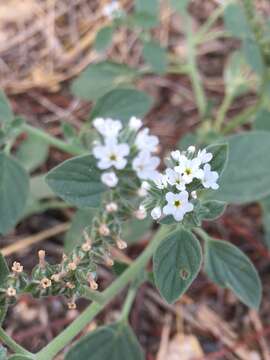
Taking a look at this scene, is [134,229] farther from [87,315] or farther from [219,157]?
[219,157]

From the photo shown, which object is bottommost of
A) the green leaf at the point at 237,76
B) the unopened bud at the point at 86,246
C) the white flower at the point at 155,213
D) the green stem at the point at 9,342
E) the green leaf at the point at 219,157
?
the green stem at the point at 9,342

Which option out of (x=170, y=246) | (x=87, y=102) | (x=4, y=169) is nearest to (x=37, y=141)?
(x=87, y=102)

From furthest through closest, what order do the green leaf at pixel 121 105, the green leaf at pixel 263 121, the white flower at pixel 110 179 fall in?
1. the green leaf at pixel 263 121
2. the green leaf at pixel 121 105
3. the white flower at pixel 110 179

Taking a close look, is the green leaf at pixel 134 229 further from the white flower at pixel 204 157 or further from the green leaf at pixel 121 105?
the white flower at pixel 204 157

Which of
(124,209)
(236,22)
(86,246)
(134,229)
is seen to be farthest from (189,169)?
(236,22)

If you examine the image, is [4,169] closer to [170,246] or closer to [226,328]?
[170,246]

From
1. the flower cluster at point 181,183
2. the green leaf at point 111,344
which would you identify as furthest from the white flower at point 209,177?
the green leaf at point 111,344
